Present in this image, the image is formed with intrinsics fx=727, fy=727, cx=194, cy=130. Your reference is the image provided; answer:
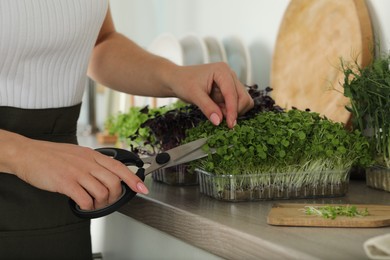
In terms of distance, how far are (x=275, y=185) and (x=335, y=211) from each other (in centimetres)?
19

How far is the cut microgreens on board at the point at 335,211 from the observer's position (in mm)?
967

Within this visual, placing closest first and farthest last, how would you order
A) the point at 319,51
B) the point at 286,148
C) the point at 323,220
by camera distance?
the point at 323,220
the point at 286,148
the point at 319,51

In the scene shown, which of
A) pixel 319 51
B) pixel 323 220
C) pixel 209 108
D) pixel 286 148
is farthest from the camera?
pixel 319 51

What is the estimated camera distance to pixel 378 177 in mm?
1250

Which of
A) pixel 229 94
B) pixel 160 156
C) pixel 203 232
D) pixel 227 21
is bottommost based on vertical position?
pixel 203 232

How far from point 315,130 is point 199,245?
0.90 ft

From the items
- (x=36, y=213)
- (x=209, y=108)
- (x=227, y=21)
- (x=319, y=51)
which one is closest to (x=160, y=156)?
(x=209, y=108)

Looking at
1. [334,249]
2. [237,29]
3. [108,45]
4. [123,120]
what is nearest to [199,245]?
[334,249]

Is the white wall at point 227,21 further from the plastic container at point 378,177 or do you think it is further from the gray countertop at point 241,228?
the gray countertop at point 241,228

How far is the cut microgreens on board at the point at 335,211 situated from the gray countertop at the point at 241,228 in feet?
0.11

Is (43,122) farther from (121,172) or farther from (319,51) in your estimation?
(319,51)

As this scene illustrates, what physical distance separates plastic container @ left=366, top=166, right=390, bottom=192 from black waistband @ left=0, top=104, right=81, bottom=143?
529 mm

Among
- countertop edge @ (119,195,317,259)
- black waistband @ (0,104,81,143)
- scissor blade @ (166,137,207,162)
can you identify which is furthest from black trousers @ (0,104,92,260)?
scissor blade @ (166,137,207,162)

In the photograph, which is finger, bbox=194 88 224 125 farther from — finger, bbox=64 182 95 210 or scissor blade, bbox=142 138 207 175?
finger, bbox=64 182 95 210
